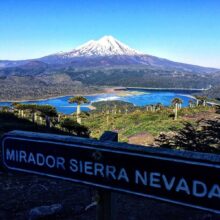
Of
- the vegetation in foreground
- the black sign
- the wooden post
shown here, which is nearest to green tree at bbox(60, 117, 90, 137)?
the vegetation in foreground

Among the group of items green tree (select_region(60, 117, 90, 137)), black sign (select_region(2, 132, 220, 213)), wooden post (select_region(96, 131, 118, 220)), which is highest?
black sign (select_region(2, 132, 220, 213))

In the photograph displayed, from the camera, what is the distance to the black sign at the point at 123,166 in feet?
9.06

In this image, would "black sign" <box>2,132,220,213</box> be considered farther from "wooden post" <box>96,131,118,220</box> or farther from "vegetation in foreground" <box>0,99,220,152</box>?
"vegetation in foreground" <box>0,99,220,152</box>

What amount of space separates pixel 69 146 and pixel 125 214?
14.5ft

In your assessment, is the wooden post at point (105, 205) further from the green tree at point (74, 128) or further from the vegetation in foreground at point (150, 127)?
the green tree at point (74, 128)

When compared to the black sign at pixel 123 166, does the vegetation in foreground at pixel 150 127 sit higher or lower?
lower

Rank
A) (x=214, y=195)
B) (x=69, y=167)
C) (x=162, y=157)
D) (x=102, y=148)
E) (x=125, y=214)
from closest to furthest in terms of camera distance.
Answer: (x=214, y=195) < (x=162, y=157) < (x=102, y=148) < (x=69, y=167) < (x=125, y=214)

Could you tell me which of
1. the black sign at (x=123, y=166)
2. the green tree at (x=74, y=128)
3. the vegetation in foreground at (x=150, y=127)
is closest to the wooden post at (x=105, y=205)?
the black sign at (x=123, y=166)

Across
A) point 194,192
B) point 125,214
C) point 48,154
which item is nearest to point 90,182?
point 48,154

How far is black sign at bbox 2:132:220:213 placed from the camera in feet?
9.06

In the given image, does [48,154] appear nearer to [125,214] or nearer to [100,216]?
[100,216]

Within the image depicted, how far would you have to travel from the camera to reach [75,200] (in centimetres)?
835

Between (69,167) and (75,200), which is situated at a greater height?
(69,167)

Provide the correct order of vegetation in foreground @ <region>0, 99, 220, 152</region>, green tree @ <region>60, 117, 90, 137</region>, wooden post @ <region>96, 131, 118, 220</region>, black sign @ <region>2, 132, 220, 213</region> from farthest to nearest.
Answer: green tree @ <region>60, 117, 90, 137</region>
vegetation in foreground @ <region>0, 99, 220, 152</region>
wooden post @ <region>96, 131, 118, 220</region>
black sign @ <region>2, 132, 220, 213</region>
